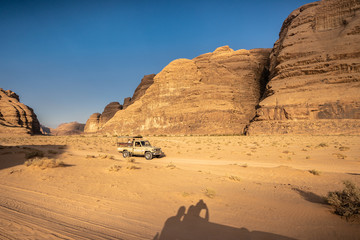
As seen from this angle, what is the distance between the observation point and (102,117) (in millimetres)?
130625

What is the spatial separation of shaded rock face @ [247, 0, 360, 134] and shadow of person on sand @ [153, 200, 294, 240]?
135ft

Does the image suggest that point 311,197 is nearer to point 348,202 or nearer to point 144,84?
point 348,202

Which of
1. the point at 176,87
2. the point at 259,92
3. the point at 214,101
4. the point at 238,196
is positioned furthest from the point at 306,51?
the point at 238,196

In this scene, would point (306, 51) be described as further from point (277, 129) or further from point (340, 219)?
point (340, 219)

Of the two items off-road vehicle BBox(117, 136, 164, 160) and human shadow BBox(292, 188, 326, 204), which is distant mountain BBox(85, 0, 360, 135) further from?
human shadow BBox(292, 188, 326, 204)

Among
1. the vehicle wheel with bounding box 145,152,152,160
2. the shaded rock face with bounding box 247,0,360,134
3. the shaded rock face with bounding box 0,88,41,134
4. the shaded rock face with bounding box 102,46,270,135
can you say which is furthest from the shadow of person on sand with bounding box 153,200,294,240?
the shaded rock face with bounding box 0,88,41,134

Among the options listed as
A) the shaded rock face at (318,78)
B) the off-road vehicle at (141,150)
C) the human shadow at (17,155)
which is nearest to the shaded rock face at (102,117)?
the shaded rock face at (318,78)

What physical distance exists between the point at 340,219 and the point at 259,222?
188 centimetres

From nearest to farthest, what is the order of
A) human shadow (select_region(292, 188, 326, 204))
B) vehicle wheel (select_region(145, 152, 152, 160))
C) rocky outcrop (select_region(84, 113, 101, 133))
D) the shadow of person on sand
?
the shadow of person on sand
human shadow (select_region(292, 188, 326, 204))
vehicle wheel (select_region(145, 152, 152, 160))
rocky outcrop (select_region(84, 113, 101, 133))

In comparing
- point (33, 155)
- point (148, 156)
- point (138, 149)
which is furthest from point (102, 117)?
point (33, 155)

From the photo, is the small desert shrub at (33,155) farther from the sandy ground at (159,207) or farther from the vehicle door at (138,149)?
the vehicle door at (138,149)

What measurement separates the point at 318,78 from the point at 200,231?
54209 millimetres

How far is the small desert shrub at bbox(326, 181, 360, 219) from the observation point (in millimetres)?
4180

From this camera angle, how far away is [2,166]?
30.3 ft
